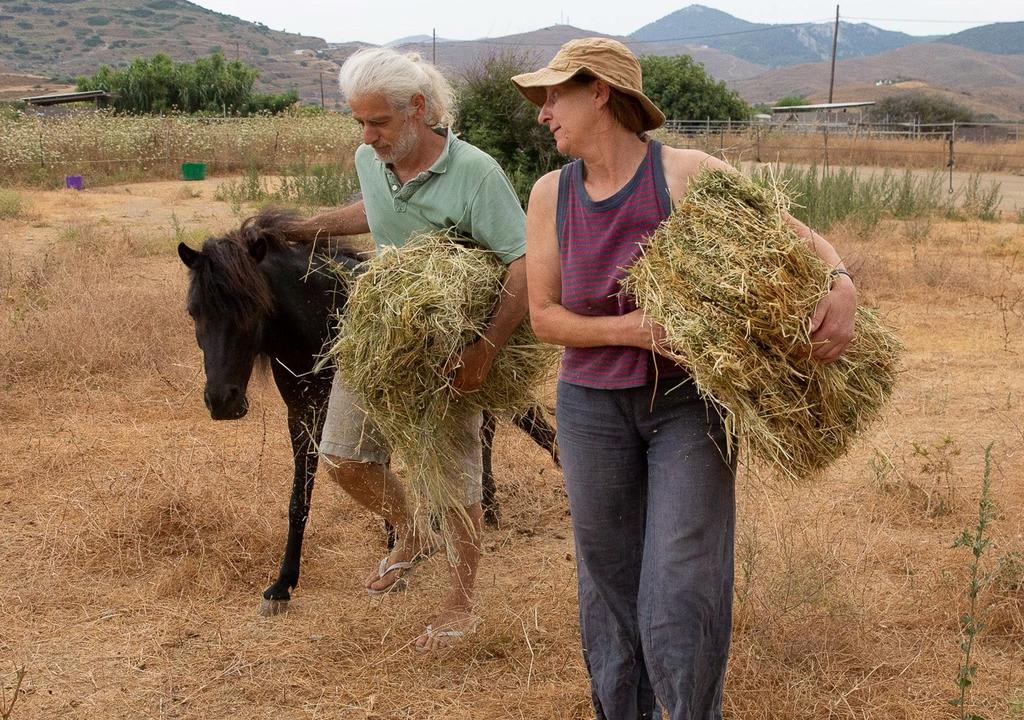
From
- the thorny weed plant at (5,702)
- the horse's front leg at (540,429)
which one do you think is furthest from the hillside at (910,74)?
the thorny weed plant at (5,702)

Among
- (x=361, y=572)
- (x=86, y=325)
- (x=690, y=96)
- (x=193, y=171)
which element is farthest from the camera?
(x=690, y=96)

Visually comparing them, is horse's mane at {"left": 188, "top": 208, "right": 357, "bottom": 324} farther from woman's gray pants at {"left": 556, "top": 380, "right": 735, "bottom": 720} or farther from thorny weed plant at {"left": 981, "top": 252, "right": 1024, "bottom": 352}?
thorny weed plant at {"left": 981, "top": 252, "right": 1024, "bottom": 352}

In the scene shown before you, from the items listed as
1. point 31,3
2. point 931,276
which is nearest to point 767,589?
point 931,276

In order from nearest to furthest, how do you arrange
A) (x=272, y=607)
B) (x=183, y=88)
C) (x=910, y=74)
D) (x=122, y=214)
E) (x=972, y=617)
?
(x=972, y=617) → (x=272, y=607) → (x=122, y=214) → (x=183, y=88) → (x=910, y=74)

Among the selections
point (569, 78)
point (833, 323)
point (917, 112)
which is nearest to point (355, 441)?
point (569, 78)

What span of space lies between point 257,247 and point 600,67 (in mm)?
1707

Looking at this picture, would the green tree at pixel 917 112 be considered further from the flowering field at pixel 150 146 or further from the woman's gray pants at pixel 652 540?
the woman's gray pants at pixel 652 540

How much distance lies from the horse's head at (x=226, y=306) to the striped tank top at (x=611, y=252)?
1.50 m

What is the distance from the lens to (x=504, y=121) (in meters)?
10.8

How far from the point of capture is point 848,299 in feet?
7.39

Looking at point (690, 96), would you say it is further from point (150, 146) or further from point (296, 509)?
point (296, 509)

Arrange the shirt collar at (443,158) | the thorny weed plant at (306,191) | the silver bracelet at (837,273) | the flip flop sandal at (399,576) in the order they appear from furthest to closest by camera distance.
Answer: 1. the thorny weed plant at (306,191)
2. the flip flop sandal at (399,576)
3. the shirt collar at (443,158)
4. the silver bracelet at (837,273)

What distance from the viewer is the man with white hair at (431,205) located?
10.3 ft

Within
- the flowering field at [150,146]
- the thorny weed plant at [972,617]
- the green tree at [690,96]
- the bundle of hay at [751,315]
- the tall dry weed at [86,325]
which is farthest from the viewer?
the green tree at [690,96]
